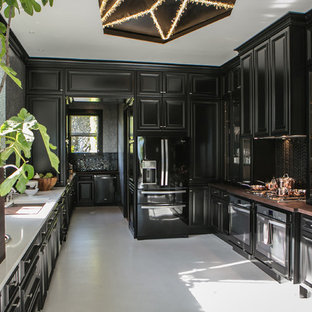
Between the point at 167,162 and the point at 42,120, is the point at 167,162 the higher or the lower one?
the lower one

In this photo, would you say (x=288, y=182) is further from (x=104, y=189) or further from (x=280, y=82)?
(x=104, y=189)

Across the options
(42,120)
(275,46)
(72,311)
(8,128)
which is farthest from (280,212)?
(42,120)

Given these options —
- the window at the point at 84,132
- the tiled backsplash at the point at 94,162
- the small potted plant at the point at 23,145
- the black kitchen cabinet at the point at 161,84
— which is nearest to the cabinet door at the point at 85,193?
the tiled backsplash at the point at 94,162

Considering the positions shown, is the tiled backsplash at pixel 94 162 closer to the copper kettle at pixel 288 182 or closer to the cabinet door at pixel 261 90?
the cabinet door at pixel 261 90

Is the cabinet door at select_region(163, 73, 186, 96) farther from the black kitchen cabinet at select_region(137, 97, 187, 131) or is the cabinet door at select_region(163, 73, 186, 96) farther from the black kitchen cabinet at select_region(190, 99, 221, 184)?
the black kitchen cabinet at select_region(190, 99, 221, 184)

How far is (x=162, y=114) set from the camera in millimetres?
5566

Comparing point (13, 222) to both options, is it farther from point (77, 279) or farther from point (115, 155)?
point (115, 155)

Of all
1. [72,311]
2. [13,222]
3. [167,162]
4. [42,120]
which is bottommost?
[72,311]

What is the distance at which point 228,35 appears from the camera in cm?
415

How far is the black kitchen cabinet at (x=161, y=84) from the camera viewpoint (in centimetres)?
550

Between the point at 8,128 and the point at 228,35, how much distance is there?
3.55 metres

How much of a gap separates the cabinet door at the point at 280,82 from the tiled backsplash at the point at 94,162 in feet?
18.6

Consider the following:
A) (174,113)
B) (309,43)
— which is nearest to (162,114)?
(174,113)

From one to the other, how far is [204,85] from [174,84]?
21.1 inches
